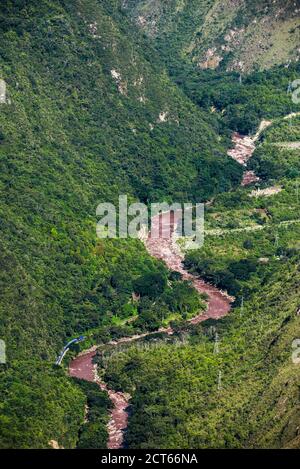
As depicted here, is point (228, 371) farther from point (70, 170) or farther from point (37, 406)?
point (70, 170)

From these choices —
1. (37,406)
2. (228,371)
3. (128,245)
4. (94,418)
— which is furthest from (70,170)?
(37,406)

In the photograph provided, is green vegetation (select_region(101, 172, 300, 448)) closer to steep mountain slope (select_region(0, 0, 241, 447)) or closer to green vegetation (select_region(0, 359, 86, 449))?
green vegetation (select_region(0, 359, 86, 449))

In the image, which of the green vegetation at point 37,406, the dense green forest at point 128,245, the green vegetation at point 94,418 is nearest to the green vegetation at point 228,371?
the dense green forest at point 128,245

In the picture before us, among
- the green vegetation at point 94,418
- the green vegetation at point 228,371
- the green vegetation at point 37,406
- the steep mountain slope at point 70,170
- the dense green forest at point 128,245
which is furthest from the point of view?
the steep mountain slope at point 70,170

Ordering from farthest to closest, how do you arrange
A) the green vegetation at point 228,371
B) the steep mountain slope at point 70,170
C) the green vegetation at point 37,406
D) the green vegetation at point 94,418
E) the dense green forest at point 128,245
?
the steep mountain slope at point 70,170
the dense green forest at point 128,245
the green vegetation at point 94,418
the green vegetation at point 228,371
the green vegetation at point 37,406

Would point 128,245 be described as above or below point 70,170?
below

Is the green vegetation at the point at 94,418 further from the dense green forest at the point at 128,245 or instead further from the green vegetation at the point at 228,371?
the green vegetation at the point at 228,371

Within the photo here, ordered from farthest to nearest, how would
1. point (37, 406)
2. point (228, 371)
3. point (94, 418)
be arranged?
point (228, 371)
point (94, 418)
point (37, 406)

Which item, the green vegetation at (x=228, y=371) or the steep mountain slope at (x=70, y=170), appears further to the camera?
the steep mountain slope at (x=70, y=170)

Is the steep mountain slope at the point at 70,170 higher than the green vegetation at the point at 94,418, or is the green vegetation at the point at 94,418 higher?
the steep mountain slope at the point at 70,170
